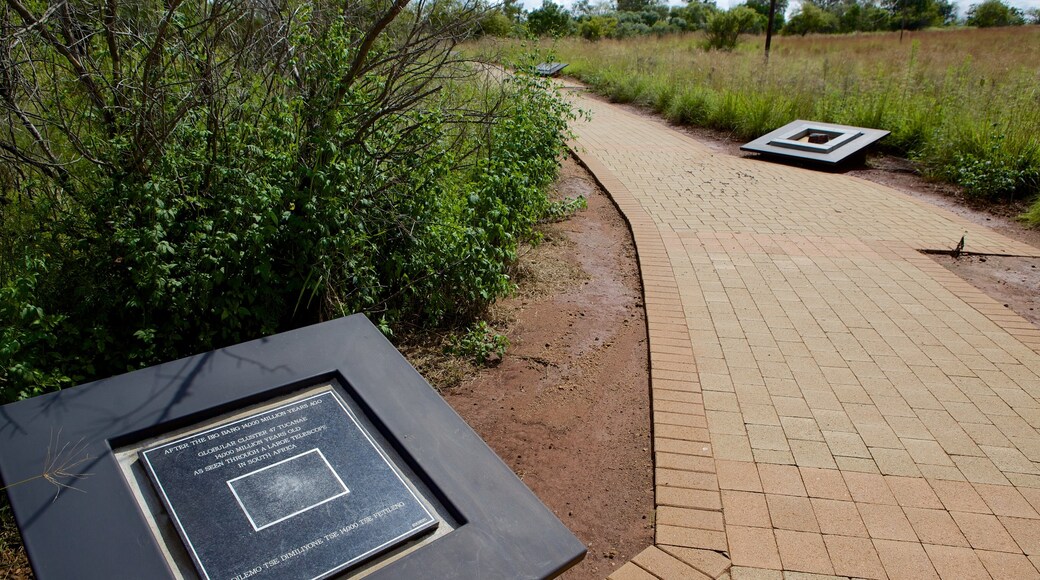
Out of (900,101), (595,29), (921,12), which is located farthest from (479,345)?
(921,12)

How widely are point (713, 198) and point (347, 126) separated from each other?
588 centimetres

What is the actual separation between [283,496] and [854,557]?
2.35m

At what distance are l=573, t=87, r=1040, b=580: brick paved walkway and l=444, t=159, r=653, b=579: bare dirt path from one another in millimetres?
133

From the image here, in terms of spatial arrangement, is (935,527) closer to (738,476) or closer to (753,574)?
(738,476)

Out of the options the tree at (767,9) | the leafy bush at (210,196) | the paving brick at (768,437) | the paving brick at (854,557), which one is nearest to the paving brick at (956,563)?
the paving brick at (854,557)

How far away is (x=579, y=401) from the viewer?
4.17 m

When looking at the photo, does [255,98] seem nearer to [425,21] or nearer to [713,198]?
[425,21]

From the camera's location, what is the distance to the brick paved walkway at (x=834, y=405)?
3.04 metres

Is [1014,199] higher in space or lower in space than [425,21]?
lower

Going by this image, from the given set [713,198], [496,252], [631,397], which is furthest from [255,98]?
[713,198]

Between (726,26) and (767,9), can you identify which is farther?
(767,9)

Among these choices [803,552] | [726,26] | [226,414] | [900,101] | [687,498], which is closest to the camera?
[226,414]

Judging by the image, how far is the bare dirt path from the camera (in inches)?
129

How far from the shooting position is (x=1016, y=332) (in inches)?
205
